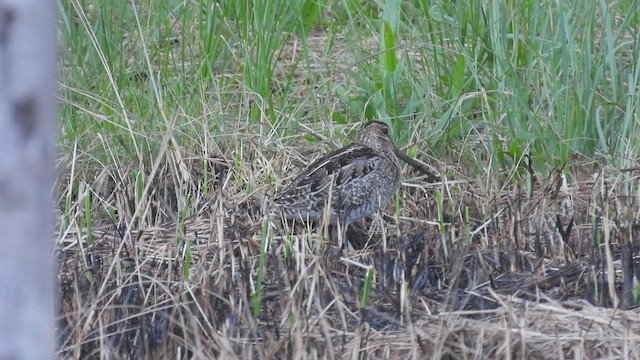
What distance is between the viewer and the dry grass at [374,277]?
3406 mm

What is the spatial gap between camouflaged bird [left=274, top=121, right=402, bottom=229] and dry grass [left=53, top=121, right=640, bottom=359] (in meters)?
→ 0.12

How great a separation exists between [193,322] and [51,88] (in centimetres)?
173

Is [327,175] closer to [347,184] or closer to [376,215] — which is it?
[347,184]

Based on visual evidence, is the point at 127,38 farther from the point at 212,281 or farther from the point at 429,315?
the point at 429,315

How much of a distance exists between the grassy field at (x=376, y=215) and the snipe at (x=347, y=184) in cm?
12

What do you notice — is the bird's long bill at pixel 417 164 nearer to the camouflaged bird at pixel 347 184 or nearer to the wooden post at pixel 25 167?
the camouflaged bird at pixel 347 184

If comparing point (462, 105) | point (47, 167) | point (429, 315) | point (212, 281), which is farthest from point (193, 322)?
point (462, 105)

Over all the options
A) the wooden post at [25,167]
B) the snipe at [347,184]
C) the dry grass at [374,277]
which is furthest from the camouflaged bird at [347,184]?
the wooden post at [25,167]

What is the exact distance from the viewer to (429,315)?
11.8ft

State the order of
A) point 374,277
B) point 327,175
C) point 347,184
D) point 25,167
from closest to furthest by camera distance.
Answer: point 25,167, point 374,277, point 327,175, point 347,184

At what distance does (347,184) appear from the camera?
5.30 metres

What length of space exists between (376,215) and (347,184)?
205mm

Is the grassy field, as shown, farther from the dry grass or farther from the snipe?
the snipe

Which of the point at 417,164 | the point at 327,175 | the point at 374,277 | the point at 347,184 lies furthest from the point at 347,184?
the point at 374,277
